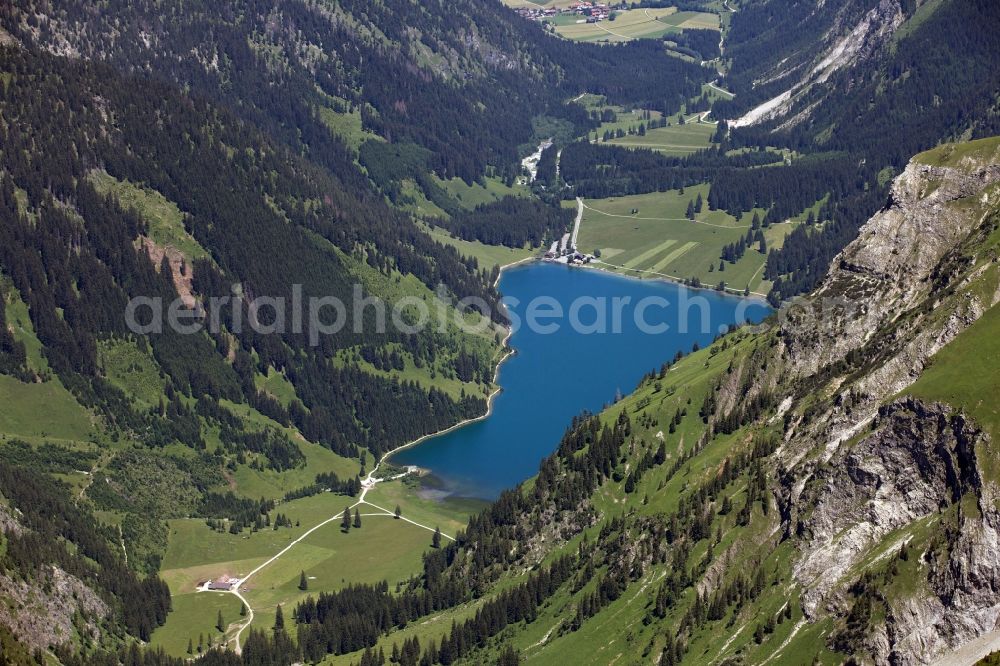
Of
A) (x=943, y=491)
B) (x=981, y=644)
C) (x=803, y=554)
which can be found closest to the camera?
(x=981, y=644)

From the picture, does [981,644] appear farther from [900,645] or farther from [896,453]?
[896,453]

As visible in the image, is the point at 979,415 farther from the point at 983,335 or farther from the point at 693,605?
the point at 693,605

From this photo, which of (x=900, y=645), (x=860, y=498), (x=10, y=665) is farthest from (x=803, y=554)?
(x=10, y=665)

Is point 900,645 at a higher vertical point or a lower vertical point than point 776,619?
lower

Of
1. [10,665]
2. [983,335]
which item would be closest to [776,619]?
[983,335]

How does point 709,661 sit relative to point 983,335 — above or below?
below

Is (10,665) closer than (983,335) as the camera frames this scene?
No

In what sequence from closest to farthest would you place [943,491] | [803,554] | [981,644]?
[981,644] → [943,491] → [803,554]

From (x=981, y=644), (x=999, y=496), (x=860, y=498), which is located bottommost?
(x=981, y=644)

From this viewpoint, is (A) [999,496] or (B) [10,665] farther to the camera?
(B) [10,665]
